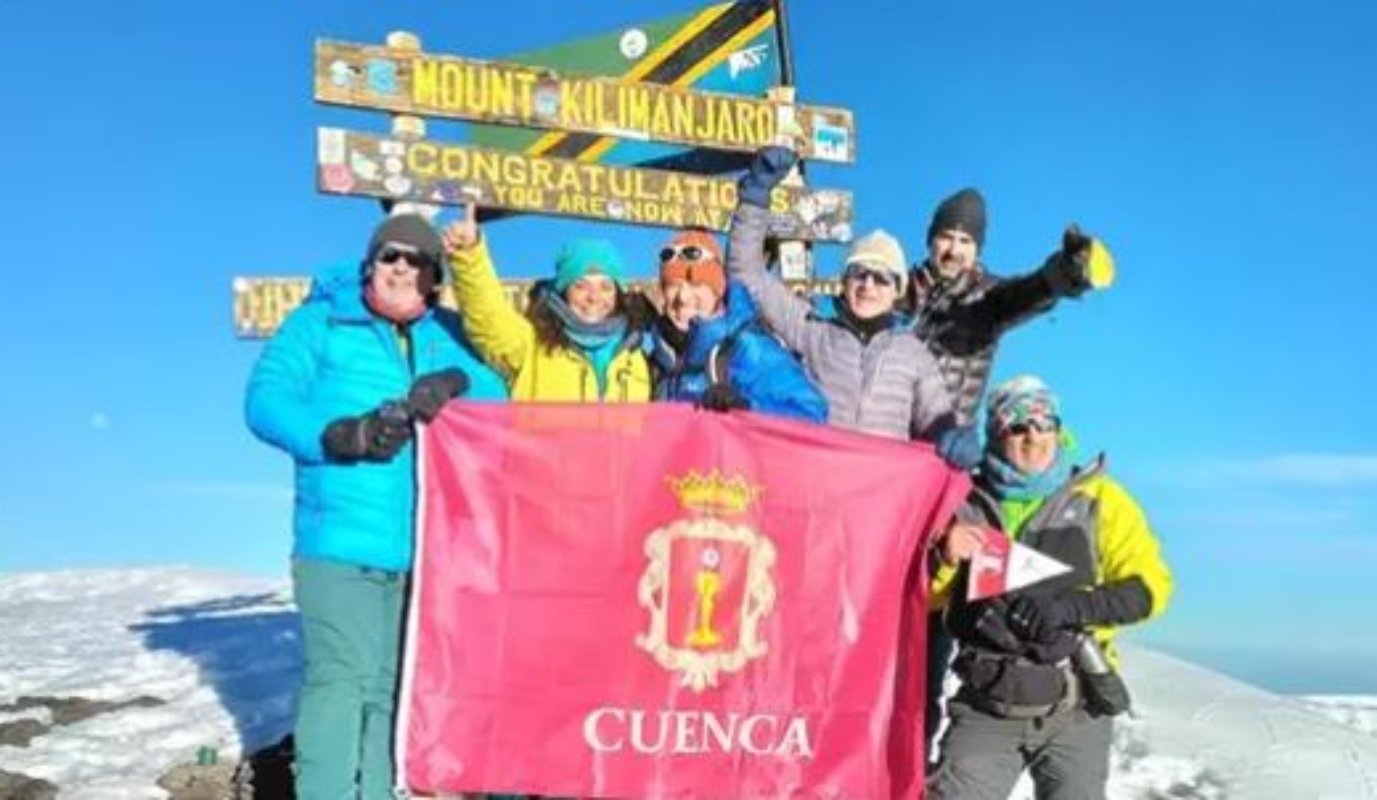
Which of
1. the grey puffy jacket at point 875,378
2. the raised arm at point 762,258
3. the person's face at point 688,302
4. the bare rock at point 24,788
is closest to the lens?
the grey puffy jacket at point 875,378

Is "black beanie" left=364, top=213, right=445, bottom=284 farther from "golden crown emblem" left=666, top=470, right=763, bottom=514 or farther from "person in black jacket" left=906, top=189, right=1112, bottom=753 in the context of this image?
"person in black jacket" left=906, top=189, right=1112, bottom=753

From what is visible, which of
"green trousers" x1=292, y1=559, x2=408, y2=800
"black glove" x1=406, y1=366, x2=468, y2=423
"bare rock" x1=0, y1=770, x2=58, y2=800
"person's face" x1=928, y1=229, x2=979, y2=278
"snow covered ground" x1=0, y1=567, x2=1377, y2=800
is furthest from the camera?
"snow covered ground" x1=0, y1=567, x2=1377, y2=800

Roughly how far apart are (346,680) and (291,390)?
1161mm

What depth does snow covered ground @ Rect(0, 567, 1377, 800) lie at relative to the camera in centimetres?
733

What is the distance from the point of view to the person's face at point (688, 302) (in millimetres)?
5691

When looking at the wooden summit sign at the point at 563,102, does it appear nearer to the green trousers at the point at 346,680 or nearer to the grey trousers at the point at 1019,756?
the green trousers at the point at 346,680

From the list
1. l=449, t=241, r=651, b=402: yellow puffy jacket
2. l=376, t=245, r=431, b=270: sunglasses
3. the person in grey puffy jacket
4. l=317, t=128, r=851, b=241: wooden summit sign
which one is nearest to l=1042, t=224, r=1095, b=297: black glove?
the person in grey puffy jacket

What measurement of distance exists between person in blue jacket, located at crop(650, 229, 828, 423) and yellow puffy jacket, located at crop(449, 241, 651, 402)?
172 mm

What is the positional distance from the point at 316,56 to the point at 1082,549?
19.8 ft

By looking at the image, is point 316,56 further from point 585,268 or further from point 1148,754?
point 1148,754

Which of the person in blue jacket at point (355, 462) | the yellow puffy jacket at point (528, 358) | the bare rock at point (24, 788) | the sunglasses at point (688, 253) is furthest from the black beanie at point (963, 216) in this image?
the bare rock at point (24, 788)

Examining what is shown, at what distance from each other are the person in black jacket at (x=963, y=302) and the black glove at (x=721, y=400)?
117 cm

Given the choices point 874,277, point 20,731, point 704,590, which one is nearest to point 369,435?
point 704,590

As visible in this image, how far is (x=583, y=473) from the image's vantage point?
5426mm
